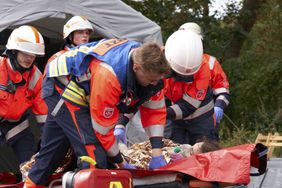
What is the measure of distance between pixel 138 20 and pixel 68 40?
4.36 feet

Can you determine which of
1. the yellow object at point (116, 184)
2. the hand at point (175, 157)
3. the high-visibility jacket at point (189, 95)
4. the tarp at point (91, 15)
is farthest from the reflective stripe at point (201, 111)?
the yellow object at point (116, 184)

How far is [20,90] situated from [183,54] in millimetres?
1969

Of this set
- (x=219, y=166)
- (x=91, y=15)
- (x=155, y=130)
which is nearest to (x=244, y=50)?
(x=91, y=15)

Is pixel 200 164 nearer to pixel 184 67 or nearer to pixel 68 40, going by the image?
pixel 184 67

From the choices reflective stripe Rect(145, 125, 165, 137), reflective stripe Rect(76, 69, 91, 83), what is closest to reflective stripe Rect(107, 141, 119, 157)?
reflective stripe Rect(145, 125, 165, 137)

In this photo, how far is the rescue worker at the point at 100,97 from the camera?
4695 millimetres

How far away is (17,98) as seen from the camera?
6.75 m

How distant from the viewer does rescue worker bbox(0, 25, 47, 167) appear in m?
6.69

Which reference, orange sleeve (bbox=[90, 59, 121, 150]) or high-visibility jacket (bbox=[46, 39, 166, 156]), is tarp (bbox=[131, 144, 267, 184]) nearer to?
high-visibility jacket (bbox=[46, 39, 166, 156])

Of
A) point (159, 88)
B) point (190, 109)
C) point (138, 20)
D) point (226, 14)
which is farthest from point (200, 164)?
point (226, 14)

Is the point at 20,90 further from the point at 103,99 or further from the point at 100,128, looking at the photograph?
the point at 103,99

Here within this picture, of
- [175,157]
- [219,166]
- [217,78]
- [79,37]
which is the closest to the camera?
[219,166]

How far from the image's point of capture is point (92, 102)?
15.6 feet

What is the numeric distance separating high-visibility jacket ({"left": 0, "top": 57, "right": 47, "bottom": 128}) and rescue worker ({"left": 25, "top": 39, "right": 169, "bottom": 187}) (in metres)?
1.29
